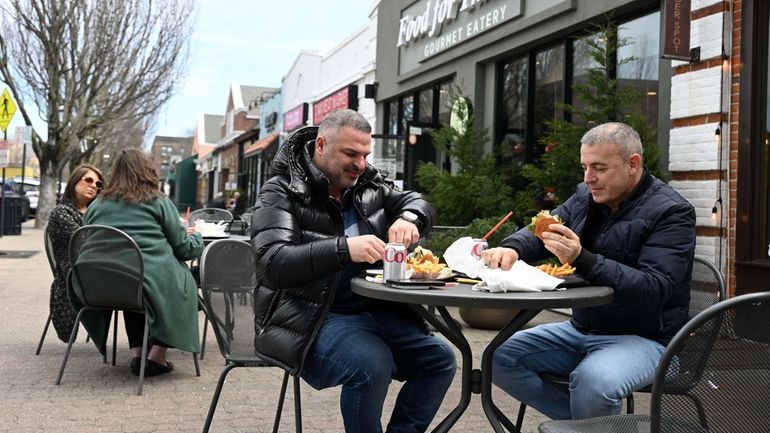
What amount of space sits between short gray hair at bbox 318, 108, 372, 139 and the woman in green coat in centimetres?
220

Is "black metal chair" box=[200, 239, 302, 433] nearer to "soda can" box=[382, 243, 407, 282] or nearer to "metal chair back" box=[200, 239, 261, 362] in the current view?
"metal chair back" box=[200, 239, 261, 362]

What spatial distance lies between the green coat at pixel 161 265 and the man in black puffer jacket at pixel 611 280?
8.03ft

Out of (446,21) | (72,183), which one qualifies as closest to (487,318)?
(72,183)

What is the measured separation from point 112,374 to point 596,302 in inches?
147

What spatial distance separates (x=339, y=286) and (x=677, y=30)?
4.92 m

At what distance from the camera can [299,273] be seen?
9.26 feet

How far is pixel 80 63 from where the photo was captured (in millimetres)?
23266

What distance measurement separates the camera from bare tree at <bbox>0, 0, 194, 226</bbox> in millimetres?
22359

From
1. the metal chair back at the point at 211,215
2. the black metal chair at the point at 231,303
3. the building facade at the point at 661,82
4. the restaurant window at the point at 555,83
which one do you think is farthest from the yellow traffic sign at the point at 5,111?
the black metal chair at the point at 231,303

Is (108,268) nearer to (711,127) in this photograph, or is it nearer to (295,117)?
(711,127)

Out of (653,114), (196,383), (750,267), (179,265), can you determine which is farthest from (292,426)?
(653,114)

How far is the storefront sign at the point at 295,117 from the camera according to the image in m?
22.8

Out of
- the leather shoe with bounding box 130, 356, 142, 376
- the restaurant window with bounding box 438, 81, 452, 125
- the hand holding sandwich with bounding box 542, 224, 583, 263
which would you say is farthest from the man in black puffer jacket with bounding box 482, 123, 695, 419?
the restaurant window with bounding box 438, 81, 452, 125

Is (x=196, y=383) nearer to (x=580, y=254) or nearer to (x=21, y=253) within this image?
(x=580, y=254)
